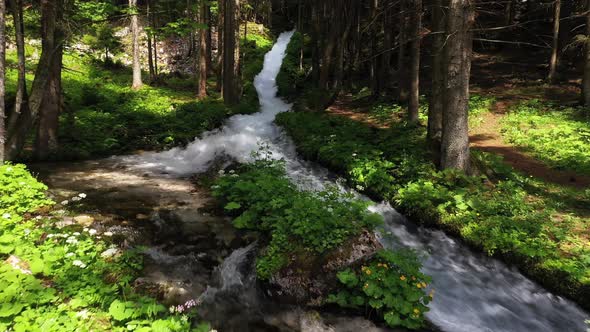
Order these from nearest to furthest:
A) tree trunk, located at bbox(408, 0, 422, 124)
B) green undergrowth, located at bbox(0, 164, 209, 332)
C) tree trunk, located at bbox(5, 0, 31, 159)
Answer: green undergrowth, located at bbox(0, 164, 209, 332)
tree trunk, located at bbox(5, 0, 31, 159)
tree trunk, located at bbox(408, 0, 422, 124)

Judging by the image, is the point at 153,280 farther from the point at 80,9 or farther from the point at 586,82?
the point at 586,82

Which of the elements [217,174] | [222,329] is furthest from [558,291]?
[217,174]

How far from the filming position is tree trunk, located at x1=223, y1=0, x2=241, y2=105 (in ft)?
59.7

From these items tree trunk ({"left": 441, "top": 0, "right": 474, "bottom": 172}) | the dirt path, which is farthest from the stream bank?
the dirt path

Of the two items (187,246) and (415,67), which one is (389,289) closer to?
(187,246)

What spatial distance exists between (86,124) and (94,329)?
12898 millimetres

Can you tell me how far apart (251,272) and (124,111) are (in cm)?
1363

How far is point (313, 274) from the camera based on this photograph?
19.2ft

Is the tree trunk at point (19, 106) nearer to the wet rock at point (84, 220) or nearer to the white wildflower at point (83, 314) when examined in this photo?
the wet rock at point (84, 220)

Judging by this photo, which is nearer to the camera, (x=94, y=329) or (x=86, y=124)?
(x=94, y=329)

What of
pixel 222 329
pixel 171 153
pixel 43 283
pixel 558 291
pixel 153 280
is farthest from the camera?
pixel 171 153

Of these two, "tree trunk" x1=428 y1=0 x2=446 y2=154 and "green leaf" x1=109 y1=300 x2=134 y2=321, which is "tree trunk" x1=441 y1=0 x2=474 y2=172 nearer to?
"tree trunk" x1=428 y1=0 x2=446 y2=154

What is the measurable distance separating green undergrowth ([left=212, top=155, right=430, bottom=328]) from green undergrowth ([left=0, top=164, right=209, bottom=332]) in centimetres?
211

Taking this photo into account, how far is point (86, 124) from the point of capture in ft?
47.7
